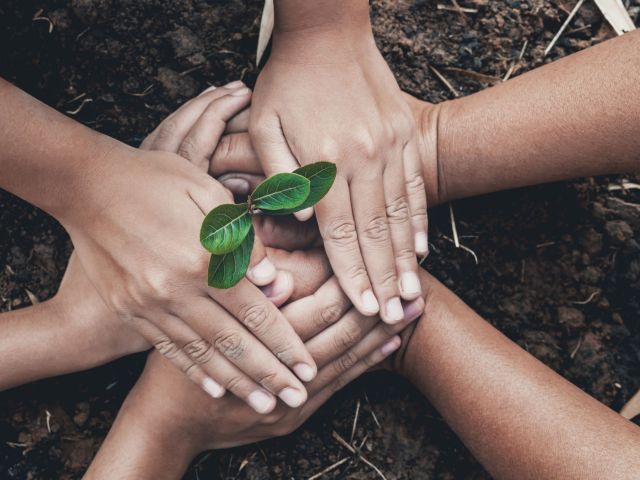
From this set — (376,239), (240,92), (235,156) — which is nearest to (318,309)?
(376,239)

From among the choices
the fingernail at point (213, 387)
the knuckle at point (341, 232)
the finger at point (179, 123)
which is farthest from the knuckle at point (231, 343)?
the finger at point (179, 123)

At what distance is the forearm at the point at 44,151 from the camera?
1517 mm

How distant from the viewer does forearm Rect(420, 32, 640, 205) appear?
1528mm

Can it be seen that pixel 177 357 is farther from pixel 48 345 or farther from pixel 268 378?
pixel 48 345

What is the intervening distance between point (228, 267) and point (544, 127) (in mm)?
882

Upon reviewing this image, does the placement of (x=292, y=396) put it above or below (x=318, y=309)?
below

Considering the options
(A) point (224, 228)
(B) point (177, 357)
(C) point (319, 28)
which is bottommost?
(B) point (177, 357)

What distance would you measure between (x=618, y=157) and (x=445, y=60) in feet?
2.20

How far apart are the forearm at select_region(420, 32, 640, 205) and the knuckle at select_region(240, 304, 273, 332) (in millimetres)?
621

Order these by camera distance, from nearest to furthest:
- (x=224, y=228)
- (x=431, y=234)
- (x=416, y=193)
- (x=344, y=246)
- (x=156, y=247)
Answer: (x=224, y=228) < (x=156, y=247) < (x=344, y=246) < (x=416, y=193) < (x=431, y=234)

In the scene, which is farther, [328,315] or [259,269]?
[328,315]

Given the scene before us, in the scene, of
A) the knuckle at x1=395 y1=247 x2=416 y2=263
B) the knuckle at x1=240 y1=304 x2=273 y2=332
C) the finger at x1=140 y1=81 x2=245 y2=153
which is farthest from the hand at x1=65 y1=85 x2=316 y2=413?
the knuckle at x1=395 y1=247 x2=416 y2=263

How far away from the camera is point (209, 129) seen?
174cm

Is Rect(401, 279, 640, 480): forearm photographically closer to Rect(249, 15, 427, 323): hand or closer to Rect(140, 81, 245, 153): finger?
Rect(249, 15, 427, 323): hand
